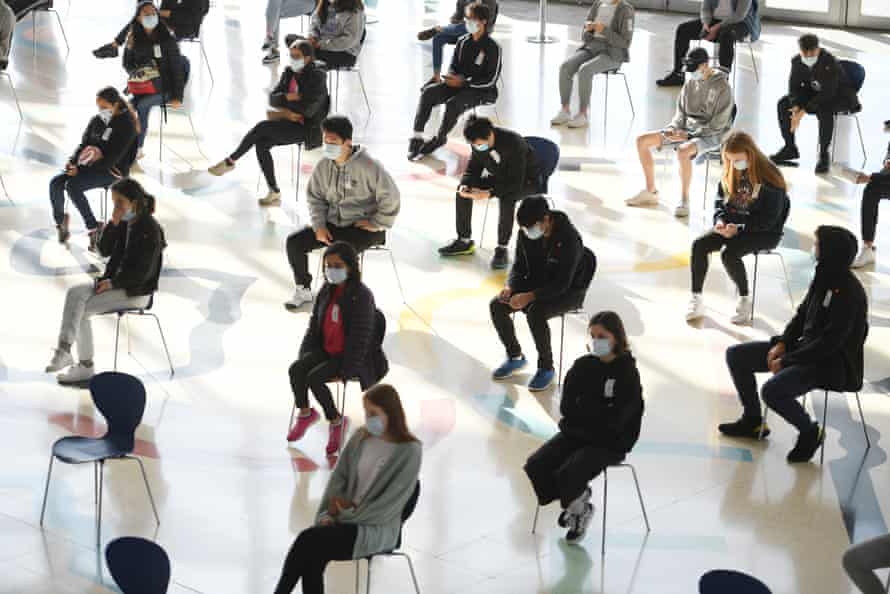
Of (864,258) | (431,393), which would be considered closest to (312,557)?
(431,393)

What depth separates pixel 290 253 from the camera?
34.9 feet

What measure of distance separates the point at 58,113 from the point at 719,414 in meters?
8.34

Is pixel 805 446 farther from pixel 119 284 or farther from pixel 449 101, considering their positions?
pixel 449 101

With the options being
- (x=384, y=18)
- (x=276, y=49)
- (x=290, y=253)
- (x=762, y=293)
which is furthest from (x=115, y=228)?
(x=384, y=18)

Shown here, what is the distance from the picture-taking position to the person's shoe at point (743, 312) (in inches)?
410

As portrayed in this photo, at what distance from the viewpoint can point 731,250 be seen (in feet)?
33.9

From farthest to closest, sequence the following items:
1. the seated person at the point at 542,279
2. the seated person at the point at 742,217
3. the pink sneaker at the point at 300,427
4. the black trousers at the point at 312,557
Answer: the seated person at the point at 742,217 → the seated person at the point at 542,279 → the pink sneaker at the point at 300,427 → the black trousers at the point at 312,557

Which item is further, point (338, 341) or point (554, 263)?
point (554, 263)

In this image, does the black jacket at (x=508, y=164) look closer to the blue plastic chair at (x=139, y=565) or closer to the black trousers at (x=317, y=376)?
the black trousers at (x=317, y=376)

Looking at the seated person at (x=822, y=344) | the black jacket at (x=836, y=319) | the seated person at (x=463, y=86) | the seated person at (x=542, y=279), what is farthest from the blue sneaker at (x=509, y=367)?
the seated person at (x=463, y=86)

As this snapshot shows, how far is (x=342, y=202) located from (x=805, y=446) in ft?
11.7

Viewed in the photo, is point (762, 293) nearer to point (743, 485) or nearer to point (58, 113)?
point (743, 485)

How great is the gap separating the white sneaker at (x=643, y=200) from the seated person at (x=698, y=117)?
0.84ft

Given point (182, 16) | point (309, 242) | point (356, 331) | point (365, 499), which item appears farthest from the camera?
point (182, 16)
